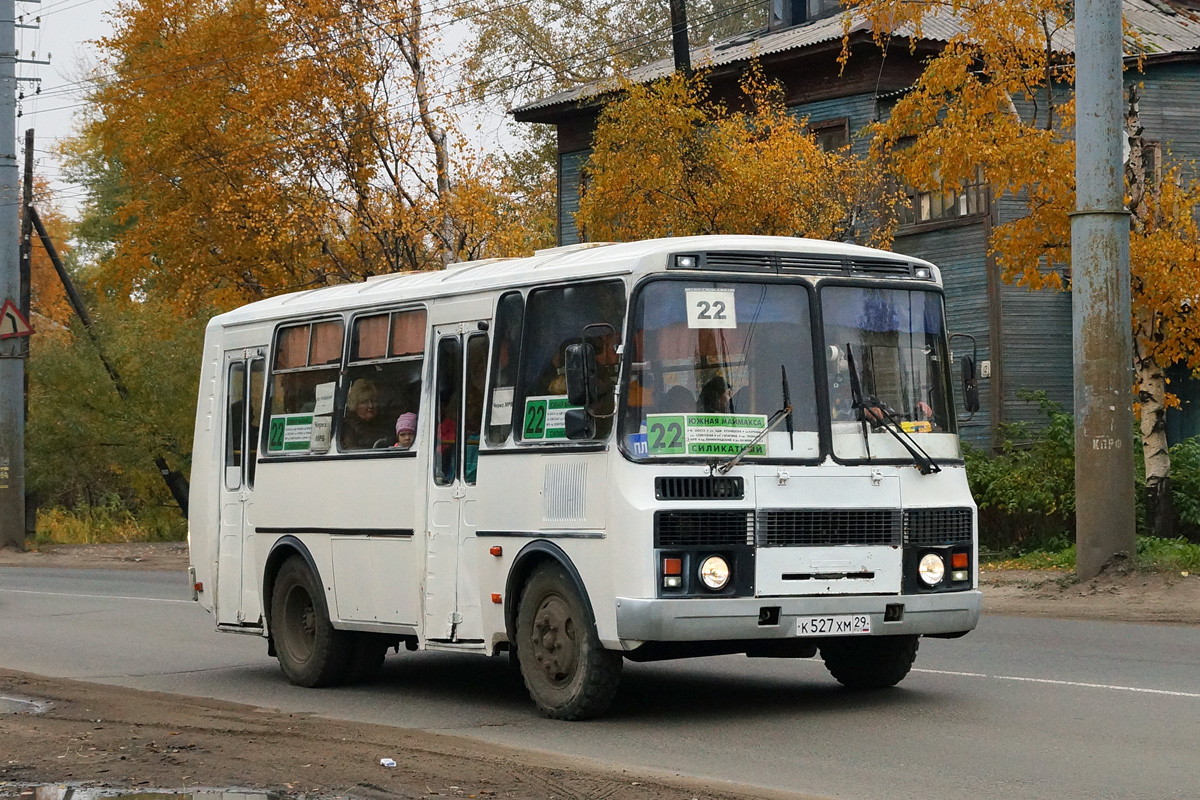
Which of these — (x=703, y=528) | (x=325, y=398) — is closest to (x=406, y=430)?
(x=325, y=398)

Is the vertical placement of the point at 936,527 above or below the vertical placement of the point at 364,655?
above

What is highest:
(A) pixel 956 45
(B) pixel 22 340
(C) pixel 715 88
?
(C) pixel 715 88

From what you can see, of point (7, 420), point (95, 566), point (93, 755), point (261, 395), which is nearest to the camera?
point (93, 755)

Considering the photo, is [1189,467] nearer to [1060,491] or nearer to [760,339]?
[1060,491]

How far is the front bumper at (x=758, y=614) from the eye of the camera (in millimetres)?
9758

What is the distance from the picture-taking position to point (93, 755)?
920 centimetres

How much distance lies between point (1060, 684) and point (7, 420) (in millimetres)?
28173

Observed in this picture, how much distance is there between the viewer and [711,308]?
33.8ft

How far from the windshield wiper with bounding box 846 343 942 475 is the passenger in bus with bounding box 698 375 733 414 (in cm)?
89

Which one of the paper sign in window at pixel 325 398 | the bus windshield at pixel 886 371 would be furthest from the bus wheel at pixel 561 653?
the paper sign in window at pixel 325 398

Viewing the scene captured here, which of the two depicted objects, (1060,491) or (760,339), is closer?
(760,339)

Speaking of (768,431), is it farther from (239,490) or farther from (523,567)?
(239,490)

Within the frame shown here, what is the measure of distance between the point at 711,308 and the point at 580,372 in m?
0.87

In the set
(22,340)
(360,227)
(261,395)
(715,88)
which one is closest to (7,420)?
(22,340)
